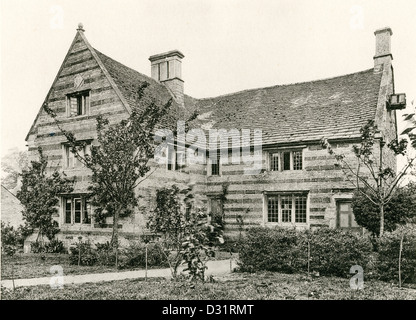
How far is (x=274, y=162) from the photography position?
2164 cm

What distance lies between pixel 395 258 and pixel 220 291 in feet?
18.2

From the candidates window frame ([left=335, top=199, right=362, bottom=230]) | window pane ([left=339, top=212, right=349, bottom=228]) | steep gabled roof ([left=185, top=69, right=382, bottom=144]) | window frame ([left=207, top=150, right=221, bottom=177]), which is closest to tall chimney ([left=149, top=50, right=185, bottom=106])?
steep gabled roof ([left=185, top=69, right=382, bottom=144])

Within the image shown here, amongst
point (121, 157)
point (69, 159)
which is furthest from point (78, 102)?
point (121, 157)

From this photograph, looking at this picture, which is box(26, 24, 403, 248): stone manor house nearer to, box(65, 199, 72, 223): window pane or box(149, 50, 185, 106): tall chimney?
box(65, 199, 72, 223): window pane

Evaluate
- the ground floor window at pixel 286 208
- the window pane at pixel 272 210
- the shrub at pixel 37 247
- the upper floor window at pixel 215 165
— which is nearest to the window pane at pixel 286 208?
the ground floor window at pixel 286 208

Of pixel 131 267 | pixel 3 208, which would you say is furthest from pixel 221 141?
pixel 3 208

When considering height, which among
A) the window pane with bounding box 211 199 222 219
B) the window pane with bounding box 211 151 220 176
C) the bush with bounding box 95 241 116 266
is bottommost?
the bush with bounding box 95 241 116 266

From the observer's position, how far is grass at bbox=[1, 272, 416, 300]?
9383mm

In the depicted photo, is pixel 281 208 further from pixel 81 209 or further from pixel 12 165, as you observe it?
pixel 12 165

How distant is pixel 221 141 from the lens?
2331cm

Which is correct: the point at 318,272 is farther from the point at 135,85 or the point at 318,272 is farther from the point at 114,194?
the point at 135,85

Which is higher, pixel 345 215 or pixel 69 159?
pixel 69 159

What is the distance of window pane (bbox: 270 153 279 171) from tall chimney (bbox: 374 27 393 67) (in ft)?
26.2

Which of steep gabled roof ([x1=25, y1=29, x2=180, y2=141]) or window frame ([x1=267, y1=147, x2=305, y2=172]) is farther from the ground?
steep gabled roof ([x1=25, y1=29, x2=180, y2=141])
